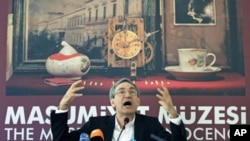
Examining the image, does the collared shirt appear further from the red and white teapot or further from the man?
the red and white teapot

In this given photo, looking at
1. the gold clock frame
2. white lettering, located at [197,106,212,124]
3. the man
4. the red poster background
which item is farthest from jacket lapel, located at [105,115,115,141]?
white lettering, located at [197,106,212,124]

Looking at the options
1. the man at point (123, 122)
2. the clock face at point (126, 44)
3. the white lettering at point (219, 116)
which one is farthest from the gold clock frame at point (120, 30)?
the white lettering at point (219, 116)

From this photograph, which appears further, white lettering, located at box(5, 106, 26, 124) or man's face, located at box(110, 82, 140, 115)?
white lettering, located at box(5, 106, 26, 124)

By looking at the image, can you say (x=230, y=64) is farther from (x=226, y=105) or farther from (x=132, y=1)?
(x=132, y=1)

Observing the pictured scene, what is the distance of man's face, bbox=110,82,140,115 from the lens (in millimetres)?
1618

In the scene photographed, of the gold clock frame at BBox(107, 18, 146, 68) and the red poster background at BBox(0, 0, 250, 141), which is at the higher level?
the gold clock frame at BBox(107, 18, 146, 68)

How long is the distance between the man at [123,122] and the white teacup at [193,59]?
0.26m

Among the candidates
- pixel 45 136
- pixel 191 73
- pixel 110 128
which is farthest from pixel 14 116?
pixel 191 73

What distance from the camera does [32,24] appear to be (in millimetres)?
1900

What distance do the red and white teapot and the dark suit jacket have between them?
277mm

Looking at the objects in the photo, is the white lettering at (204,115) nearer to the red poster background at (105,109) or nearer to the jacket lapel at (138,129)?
the red poster background at (105,109)

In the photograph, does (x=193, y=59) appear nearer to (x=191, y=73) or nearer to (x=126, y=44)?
(x=191, y=73)

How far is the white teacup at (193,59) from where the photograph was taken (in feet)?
6.15

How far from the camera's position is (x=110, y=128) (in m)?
1.64
